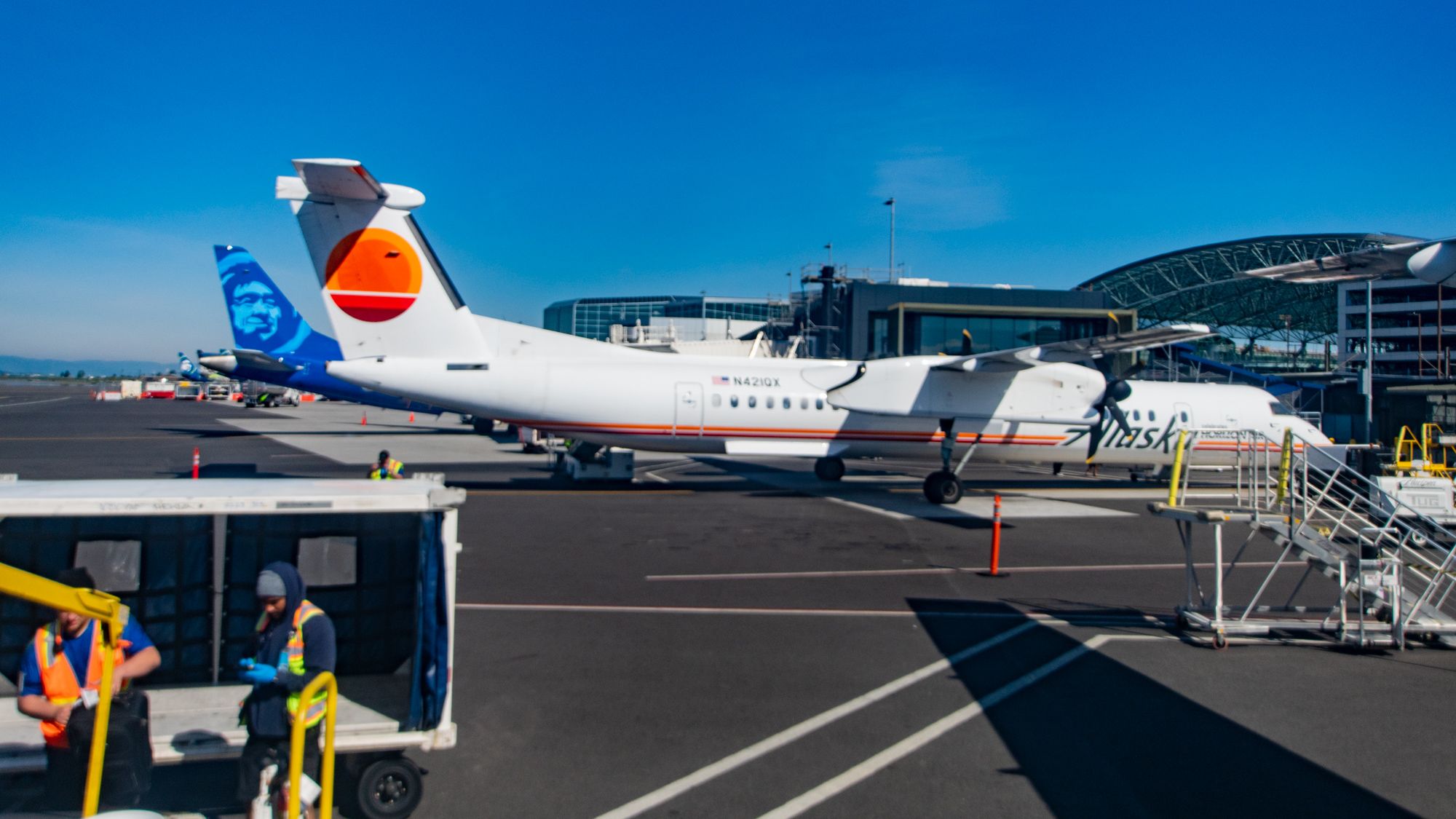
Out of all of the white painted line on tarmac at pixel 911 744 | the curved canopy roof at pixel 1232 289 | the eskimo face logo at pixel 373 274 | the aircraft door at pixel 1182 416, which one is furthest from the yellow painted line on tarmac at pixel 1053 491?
the curved canopy roof at pixel 1232 289

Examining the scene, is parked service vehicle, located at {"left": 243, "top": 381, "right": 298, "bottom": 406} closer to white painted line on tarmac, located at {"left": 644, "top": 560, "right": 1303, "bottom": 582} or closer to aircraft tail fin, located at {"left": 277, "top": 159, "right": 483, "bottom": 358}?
aircraft tail fin, located at {"left": 277, "top": 159, "right": 483, "bottom": 358}

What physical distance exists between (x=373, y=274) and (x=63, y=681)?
12.4 m

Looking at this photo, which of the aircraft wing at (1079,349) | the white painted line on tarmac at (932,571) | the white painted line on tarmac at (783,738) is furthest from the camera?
the aircraft wing at (1079,349)

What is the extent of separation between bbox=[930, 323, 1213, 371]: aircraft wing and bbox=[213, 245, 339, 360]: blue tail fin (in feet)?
76.1

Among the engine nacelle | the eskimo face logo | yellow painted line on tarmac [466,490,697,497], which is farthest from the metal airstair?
the eskimo face logo

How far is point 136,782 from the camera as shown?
14.1 feet

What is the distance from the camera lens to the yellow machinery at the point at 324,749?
4.01 m

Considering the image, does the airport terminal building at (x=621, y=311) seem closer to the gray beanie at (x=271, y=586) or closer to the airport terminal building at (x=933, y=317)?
the airport terminal building at (x=933, y=317)

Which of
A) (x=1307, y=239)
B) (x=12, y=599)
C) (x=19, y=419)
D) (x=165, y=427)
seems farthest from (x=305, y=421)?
(x=1307, y=239)

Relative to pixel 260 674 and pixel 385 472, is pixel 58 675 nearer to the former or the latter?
pixel 260 674

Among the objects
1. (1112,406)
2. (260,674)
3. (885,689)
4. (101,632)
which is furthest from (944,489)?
(101,632)

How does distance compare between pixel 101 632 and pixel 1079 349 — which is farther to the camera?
pixel 1079 349

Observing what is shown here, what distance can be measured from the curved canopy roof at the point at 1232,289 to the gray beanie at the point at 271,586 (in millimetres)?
58994

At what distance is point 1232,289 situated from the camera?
2584 inches
